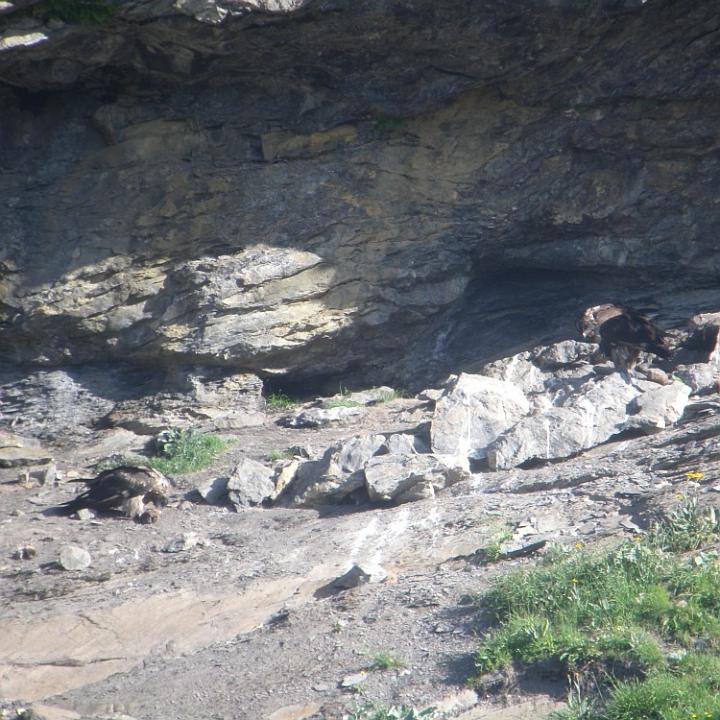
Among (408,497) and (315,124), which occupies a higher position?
(315,124)

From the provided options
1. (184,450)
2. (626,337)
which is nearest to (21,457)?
(184,450)

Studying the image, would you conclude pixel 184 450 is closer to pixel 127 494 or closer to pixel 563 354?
pixel 127 494

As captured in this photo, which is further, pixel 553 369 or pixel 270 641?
pixel 553 369

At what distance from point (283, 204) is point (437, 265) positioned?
2290 millimetres

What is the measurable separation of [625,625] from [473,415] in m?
4.39

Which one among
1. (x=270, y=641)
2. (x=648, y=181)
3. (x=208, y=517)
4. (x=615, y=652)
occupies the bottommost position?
(x=208, y=517)

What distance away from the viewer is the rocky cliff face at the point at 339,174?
10.4m

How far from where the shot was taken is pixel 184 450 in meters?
10.5

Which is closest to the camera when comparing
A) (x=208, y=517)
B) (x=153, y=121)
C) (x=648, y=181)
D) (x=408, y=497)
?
(x=408, y=497)

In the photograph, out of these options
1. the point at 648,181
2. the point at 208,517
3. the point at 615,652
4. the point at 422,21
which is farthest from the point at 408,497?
the point at 648,181

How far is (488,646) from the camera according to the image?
541cm

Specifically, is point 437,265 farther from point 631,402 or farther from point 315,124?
point 631,402

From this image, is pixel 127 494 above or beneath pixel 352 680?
beneath

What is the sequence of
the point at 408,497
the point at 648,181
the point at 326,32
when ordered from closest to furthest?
the point at 408,497 → the point at 326,32 → the point at 648,181
